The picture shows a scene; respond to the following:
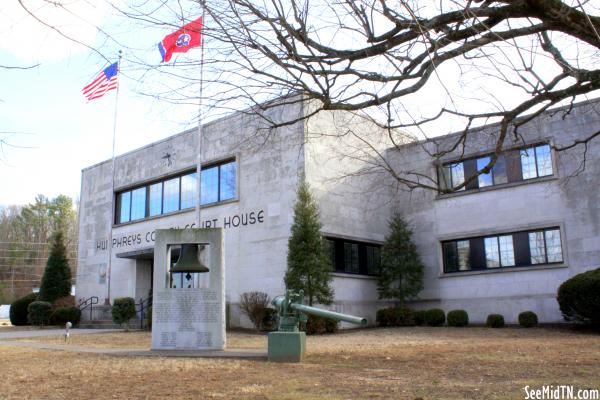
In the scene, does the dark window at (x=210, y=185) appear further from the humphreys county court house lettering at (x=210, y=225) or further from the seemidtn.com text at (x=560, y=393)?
the seemidtn.com text at (x=560, y=393)

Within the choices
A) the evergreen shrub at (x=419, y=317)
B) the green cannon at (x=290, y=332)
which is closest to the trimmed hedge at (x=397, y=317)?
the evergreen shrub at (x=419, y=317)

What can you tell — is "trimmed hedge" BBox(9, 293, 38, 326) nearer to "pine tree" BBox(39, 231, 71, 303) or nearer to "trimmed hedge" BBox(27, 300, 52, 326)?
"pine tree" BBox(39, 231, 71, 303)

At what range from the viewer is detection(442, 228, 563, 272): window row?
2091cm

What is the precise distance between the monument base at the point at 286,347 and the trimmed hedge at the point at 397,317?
12.4m

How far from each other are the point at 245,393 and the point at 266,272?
1557 centimetres

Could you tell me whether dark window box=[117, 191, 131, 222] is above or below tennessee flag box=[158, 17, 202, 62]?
above

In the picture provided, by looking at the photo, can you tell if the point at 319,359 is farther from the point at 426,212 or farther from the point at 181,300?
the point at 426,212

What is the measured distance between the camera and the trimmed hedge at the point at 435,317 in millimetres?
21312

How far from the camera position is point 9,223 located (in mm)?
69875

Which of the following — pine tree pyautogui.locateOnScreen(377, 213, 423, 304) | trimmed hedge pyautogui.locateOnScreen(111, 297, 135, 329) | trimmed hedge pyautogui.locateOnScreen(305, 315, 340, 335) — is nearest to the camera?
trimmed hedge pyautogui.locateOnScreen(305, 315, 340, 335)

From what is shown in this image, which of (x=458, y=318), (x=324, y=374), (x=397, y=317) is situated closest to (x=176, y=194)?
(x=397, y=317)

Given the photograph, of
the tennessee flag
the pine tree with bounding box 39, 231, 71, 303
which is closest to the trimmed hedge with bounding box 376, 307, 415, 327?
the tennessee flag

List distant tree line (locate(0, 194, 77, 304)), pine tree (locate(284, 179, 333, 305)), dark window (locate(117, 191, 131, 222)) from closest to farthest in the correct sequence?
1. pine tree (locate(284, 179, 333, 305))
2. dark window (locate(117, 191, 131, 222))
3. distant tree line (locate(0, 194, 77, 304))

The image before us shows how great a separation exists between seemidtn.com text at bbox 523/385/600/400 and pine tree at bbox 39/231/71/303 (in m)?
28.5
